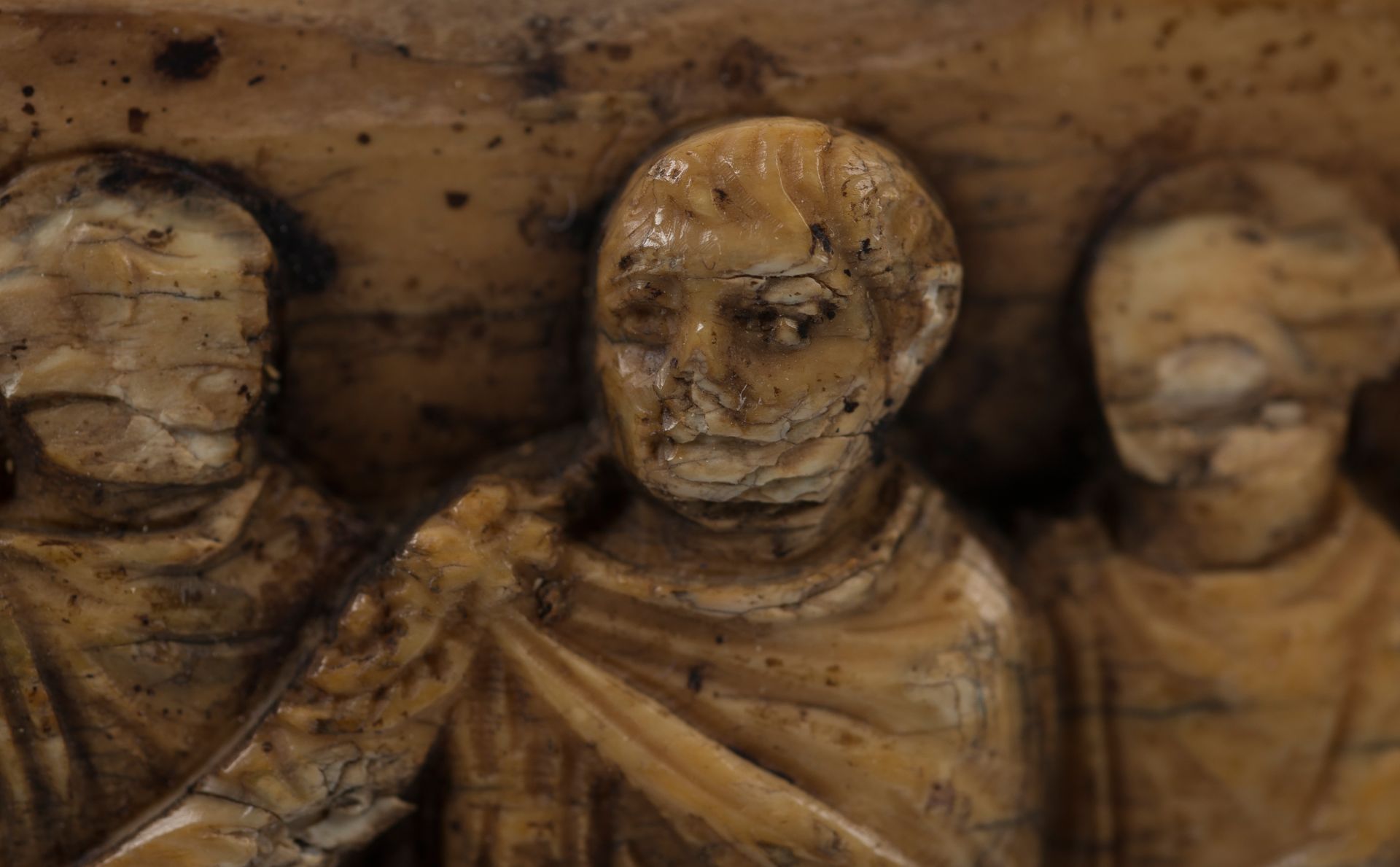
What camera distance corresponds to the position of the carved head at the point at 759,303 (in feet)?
4.37

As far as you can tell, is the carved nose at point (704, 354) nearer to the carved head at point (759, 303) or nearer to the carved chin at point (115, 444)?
the carved head at point (759, 303)

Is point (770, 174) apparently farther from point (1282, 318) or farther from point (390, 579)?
point (1282, 318)

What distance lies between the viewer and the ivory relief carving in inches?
54.0

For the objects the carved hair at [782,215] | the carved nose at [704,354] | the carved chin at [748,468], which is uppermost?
the carved hair at [782,215]

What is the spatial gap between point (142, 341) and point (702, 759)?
2.34 ft

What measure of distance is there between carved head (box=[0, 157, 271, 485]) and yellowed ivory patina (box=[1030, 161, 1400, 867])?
99cm

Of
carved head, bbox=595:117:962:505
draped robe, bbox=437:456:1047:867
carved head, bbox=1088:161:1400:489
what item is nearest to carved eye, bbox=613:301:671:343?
carved head, bbox=595:117:962:505

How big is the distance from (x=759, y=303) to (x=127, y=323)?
63 centimetres

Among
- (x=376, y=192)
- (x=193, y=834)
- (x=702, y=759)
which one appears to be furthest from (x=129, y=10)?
(x=702, y=759)

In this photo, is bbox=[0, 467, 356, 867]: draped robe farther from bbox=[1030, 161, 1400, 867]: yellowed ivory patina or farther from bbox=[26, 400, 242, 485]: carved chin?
bbox=[1030, 161, 1400, 867]: yellowed ivory patina

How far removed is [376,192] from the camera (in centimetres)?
151

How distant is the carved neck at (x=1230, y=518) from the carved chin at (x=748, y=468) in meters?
0.46

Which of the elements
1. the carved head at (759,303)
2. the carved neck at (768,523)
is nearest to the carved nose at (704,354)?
the carved head at (759,303)

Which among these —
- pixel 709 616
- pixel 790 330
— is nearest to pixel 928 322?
pixel 790 330
